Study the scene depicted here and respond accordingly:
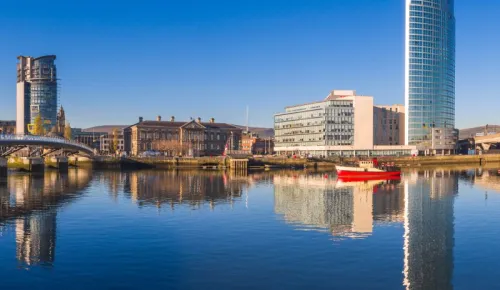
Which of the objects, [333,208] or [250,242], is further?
[333,208]

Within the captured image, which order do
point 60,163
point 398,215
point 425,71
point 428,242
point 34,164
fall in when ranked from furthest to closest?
point 425,71
point 60,163
point 34,164
point 398,215
point 428,242

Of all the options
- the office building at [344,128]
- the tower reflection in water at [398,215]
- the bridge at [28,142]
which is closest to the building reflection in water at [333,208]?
the tower reflection in water at [398,215]

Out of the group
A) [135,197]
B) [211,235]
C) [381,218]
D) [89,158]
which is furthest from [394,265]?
[89,158]

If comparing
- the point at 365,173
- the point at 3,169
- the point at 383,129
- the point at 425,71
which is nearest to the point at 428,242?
the point at 365,173

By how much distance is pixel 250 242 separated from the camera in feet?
112

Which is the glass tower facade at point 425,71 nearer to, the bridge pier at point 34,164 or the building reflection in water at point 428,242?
the bridge pier at point 34,164

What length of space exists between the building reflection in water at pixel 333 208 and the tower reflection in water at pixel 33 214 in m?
19.6

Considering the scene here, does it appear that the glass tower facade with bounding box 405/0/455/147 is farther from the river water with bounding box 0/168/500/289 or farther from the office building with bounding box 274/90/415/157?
the river water with bounding box 0/168/500/289

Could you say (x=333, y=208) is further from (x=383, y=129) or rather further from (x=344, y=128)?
(x=383, y=129)

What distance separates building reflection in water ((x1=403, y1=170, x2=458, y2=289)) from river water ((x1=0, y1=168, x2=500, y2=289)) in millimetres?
94

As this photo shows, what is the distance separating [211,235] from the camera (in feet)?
120

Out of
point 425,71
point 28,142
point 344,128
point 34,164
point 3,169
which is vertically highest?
point 425,71

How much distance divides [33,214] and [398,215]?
3433 centimetres

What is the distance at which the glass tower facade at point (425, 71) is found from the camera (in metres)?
188
